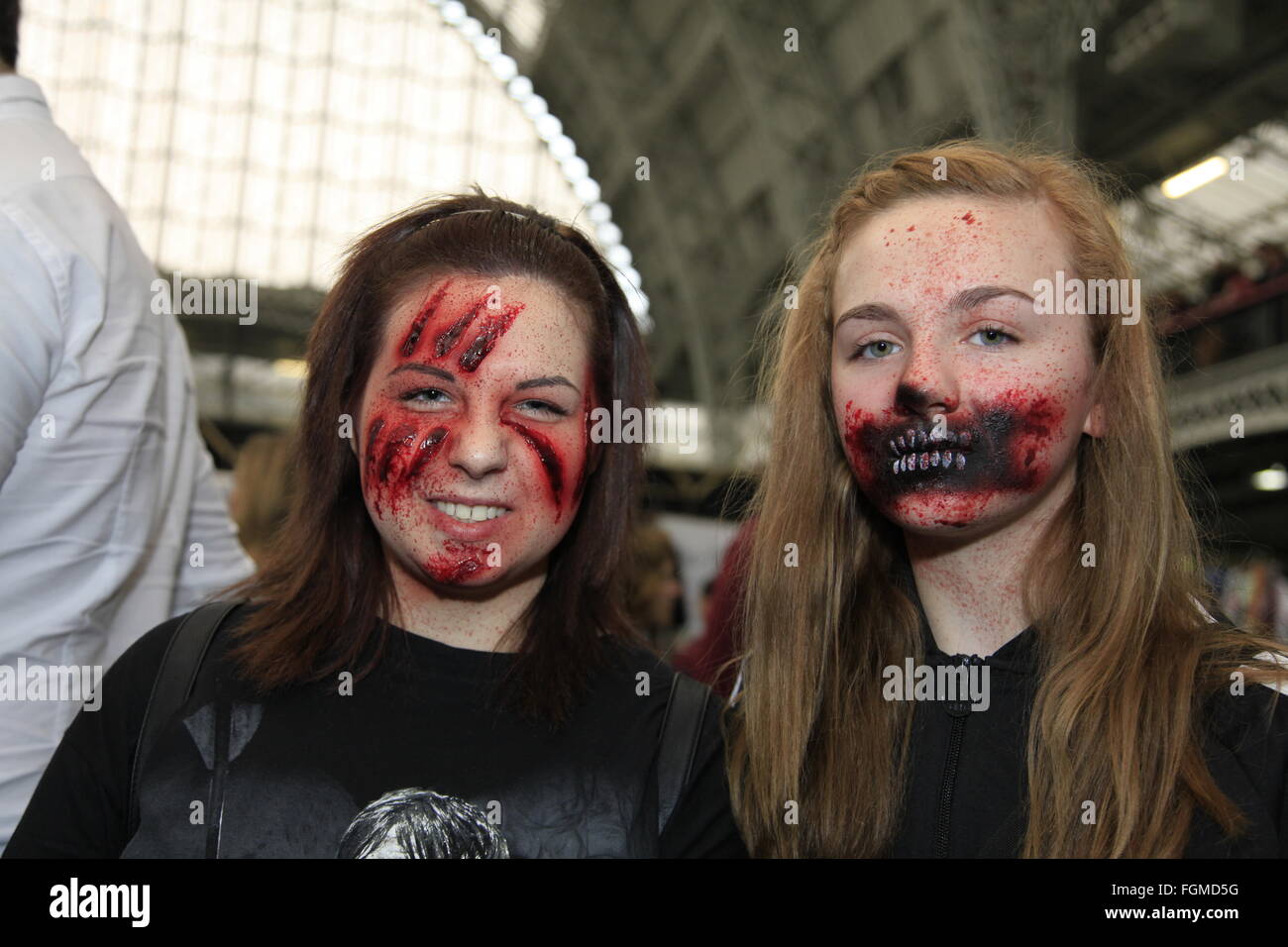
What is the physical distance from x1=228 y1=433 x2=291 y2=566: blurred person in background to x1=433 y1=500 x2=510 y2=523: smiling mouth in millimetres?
2650

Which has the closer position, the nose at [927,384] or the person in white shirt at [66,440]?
the nose at [927,384]

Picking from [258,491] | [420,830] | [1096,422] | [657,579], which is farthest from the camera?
[657,579]

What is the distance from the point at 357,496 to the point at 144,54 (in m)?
27.9

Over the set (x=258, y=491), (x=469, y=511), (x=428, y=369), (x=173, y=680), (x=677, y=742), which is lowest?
(x=677, y=742)

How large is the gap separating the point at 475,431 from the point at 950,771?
91 cm

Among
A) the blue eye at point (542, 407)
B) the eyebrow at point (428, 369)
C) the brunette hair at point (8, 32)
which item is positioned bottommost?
the blue eye at point (542, 407)

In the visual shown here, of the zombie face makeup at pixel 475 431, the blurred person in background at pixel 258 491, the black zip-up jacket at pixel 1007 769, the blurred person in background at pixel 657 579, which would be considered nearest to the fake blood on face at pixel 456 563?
the zombie face makeup at pixel 475 431

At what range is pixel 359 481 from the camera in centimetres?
201

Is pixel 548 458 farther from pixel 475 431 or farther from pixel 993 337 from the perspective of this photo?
pixel 993 337

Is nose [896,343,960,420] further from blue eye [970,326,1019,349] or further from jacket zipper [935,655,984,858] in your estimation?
jacket zipper [935,655,984,858]

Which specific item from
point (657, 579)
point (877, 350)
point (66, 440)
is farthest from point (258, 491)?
point (877, 350)

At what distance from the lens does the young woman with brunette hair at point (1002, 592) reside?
1.60 meters

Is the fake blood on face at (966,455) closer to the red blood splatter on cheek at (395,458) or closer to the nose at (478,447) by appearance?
the nose at (478,447)
